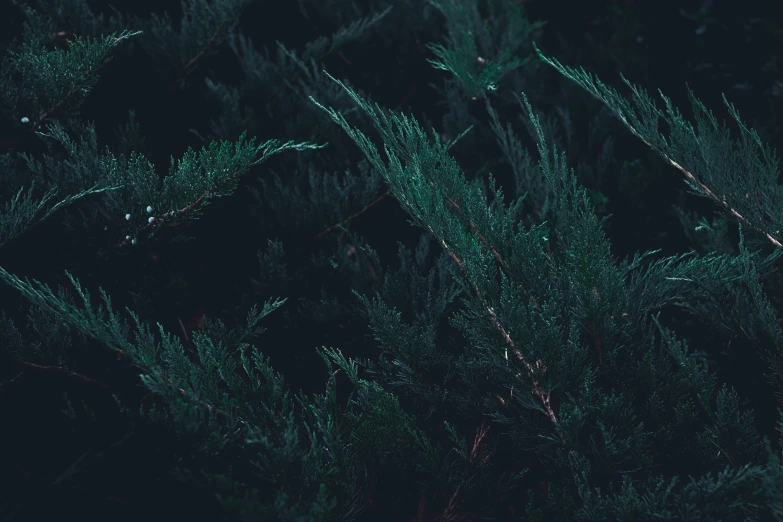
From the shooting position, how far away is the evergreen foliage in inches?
53.7

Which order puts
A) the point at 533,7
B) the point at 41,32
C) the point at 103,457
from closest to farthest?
the point at 103,457 → the point at 41,32 → the point at 533,7

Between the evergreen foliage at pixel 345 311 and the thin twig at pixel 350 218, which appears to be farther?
the thin twig at pixel 350 218

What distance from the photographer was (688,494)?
52.1 inches

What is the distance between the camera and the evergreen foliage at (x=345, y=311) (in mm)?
1364

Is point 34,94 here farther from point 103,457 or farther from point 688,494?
point 688,494

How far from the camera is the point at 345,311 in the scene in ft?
6.97

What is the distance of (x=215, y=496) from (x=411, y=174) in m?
0.85

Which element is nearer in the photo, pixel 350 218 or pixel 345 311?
pixel 345 311

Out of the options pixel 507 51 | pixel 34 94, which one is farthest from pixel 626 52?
pixel 34 94

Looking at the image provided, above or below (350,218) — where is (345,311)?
below

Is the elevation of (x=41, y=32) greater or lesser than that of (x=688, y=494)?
greater

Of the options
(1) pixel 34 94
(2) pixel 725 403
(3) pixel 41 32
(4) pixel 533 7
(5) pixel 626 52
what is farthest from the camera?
(4) pixel 533 7

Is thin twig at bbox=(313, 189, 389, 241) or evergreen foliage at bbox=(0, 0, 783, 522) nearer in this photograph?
evergreen foliage at bbox=(0, 0, 783, 522)

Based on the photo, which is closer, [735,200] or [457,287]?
[735,200]
